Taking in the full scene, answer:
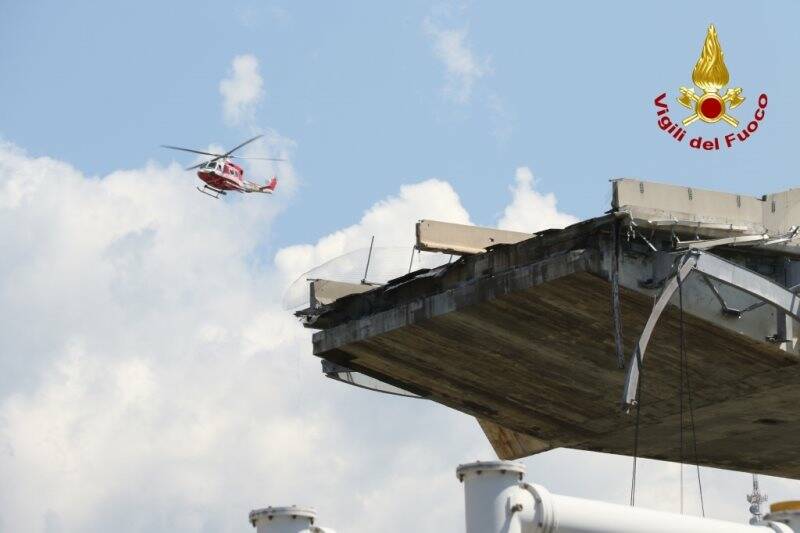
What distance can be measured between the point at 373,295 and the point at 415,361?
2453 millimetres

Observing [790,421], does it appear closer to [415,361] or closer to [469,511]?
[415,361]

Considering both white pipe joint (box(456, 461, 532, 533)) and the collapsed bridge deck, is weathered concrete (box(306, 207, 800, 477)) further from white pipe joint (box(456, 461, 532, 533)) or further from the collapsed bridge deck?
white pipe joint (box(456, 461, 532, 533))

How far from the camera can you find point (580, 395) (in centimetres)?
4538

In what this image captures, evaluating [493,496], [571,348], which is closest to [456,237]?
[571,348]

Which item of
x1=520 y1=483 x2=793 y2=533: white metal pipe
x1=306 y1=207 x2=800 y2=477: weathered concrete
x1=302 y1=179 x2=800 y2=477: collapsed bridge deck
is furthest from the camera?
x1=306 y1=207 x2=800 y2=477: weathered concrete

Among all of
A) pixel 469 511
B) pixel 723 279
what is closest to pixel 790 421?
pixel 723 279

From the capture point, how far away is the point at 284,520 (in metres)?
14.7

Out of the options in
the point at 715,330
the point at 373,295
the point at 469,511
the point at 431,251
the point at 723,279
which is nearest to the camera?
the point at 469,511

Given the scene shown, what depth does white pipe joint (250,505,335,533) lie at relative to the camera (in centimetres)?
1461

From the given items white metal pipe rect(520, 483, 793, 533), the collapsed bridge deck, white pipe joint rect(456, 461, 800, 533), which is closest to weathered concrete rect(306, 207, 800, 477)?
the collapsed bridge deck

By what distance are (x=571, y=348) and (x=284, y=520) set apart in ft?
91.4

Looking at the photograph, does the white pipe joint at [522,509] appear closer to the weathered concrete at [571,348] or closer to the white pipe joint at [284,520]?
the white pipe joint at [284,520]

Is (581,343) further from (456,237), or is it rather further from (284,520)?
(284,520)

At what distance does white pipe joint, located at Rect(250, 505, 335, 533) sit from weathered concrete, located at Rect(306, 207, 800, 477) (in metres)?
23.4
